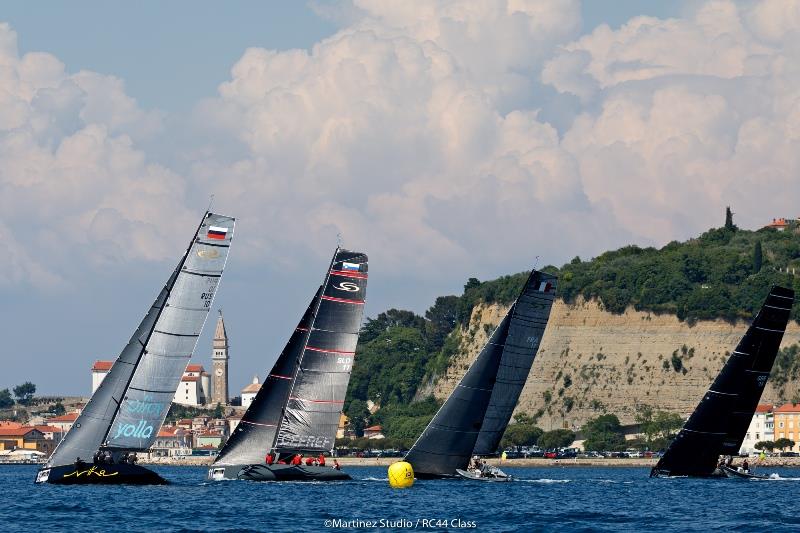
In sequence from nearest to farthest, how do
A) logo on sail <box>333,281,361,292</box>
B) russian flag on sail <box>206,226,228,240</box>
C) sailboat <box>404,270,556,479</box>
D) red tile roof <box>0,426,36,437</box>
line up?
russian flag on sail <box>206,226,228,240</box>
logo on sail <box>333,281,361,292</box>
sailboat <box>404,270,556,479</box>
red tile roof <box>0,426,36,437</box>

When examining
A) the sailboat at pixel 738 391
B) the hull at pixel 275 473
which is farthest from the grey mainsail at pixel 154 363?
the sailboat at pixel 738 391

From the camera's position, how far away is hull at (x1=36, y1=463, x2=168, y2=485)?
46.4m

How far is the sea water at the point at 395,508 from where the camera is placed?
3747 cm

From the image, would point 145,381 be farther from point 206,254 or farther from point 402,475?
point 402,475

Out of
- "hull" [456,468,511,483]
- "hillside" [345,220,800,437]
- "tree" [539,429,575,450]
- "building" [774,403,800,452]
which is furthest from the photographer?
"hillside" [345,220,800,437]

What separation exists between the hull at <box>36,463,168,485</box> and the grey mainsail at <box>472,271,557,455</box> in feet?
38.6

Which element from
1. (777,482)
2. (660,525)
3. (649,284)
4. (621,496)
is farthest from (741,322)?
(660,525)

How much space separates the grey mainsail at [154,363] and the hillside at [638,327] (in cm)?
8706

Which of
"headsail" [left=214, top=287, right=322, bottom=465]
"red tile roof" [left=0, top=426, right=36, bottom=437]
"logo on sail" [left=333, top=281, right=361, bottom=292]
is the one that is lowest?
"headsail" [left=214, top=287, right=322, bottom=465]

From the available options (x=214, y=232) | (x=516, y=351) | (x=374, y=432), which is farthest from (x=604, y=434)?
(x=214, y=232)

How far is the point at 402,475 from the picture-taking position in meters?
51.9

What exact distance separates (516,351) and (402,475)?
569cm

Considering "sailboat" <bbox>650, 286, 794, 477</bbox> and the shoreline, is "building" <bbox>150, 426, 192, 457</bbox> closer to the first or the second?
the shoreline

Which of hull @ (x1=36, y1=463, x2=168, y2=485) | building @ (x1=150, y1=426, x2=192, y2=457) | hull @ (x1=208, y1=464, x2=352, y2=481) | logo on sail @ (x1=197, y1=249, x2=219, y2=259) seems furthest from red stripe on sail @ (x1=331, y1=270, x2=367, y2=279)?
building @ (x1=150, y1=426, x2=192, y2=457)
